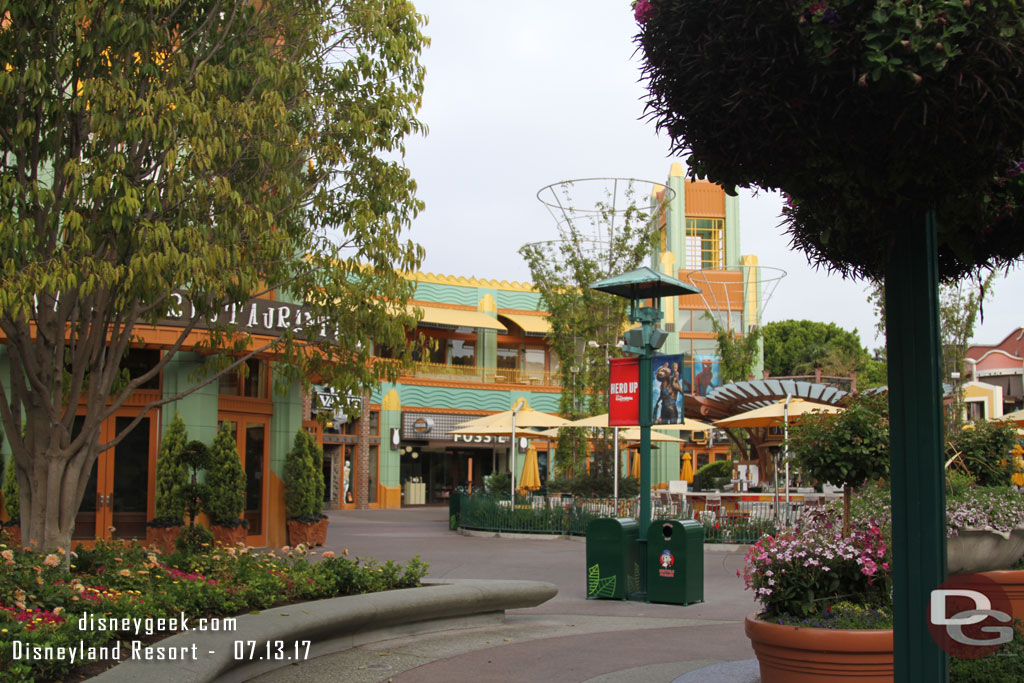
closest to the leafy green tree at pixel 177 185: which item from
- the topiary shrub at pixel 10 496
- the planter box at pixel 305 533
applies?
the topiary shrub at pixel 10 496

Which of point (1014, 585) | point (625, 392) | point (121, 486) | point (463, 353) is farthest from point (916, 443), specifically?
point (463, 353)

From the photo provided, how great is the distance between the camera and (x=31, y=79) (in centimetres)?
741

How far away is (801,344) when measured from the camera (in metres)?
70.4

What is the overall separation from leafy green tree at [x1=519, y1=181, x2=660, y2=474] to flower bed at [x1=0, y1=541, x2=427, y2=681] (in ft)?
50.4

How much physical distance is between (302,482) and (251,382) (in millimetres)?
2056

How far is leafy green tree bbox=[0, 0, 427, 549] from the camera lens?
7.41m

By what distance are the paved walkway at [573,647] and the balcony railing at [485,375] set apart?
25125mm

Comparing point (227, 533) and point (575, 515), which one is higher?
point (227, 533)

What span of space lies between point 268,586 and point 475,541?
1312 cm

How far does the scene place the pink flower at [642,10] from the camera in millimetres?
3500

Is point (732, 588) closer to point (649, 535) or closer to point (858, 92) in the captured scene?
point (649, 535)

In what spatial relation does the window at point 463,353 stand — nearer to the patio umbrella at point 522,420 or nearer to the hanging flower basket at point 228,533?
the patio umbrella at point 522,420

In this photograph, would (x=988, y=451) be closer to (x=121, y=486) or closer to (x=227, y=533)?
(x=227, y=533)

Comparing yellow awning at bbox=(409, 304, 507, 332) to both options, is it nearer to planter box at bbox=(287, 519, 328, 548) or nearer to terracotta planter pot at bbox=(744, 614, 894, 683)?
planter box at bbox=(287, 519, 328, 548)
